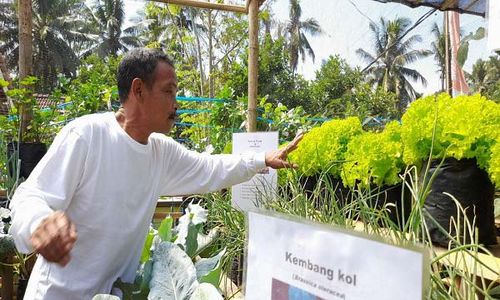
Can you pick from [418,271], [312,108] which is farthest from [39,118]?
[312,108]

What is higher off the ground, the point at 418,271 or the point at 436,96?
the point at 436,96

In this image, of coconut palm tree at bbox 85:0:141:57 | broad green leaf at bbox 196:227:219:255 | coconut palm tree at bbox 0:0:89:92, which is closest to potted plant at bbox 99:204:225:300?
broad green leaf at bbox 196:227:219:255

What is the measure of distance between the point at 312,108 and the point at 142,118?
18.0 metres

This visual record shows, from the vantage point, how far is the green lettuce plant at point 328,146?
1718mm

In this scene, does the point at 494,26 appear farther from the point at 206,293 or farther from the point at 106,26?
the point at 106,26

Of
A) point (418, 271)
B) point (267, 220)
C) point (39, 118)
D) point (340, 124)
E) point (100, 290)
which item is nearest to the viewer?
point (418, 271)

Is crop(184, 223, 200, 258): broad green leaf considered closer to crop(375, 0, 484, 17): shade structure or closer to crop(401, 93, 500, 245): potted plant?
crop(401, 93, 500, 245): potted plant

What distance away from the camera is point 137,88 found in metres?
1.35

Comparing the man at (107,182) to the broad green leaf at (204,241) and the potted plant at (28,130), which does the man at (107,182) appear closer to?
the broad green leaf at (204,241)

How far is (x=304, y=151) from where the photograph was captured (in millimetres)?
1809

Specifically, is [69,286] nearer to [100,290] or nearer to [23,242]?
[100,290]

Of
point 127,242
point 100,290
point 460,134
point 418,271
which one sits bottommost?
point 100,290

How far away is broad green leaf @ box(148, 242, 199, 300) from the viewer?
0.99 meters

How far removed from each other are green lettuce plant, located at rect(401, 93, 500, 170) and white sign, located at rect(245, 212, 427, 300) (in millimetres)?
735
